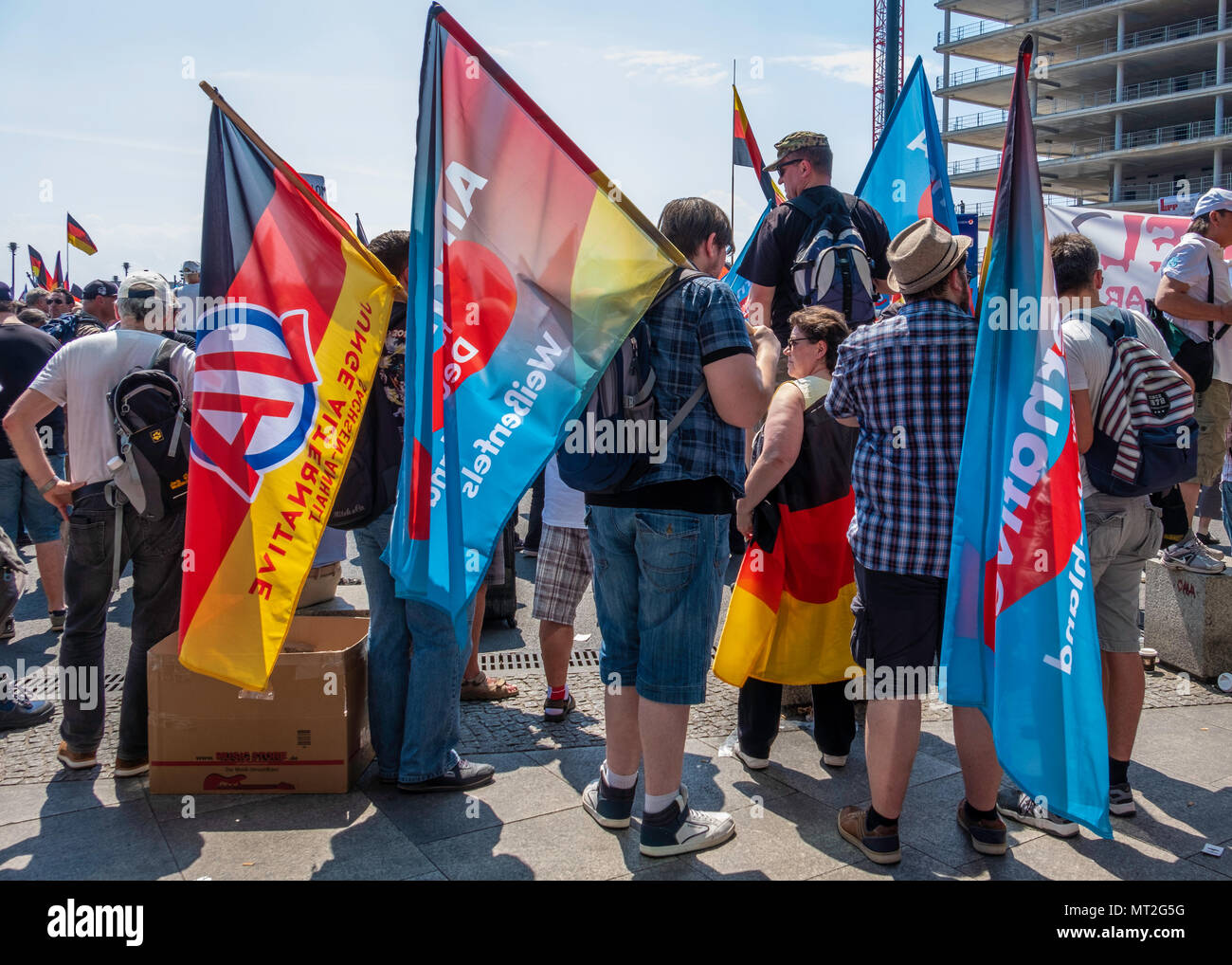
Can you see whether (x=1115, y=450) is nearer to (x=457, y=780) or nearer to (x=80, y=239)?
(x=457, y=780)

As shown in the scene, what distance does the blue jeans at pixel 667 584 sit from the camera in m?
3.10

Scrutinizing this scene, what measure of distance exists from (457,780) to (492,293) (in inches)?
72.5

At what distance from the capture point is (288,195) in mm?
3598

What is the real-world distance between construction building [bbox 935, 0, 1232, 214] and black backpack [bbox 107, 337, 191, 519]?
6576 centimetres

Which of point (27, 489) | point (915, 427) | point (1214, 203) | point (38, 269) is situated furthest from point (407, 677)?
point (38, 269)

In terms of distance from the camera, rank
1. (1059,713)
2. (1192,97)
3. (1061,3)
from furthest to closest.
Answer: (1061,3) < (1192,97) < (1059,713)

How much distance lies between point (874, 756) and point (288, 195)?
279 cm

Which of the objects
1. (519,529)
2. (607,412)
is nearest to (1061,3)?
(519,529)

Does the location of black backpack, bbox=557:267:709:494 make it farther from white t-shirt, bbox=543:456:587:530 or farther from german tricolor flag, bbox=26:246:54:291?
german tricolor flag, bbox=26:246:54:291

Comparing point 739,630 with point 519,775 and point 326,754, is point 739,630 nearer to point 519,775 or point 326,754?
point 519,775

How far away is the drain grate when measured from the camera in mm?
5293

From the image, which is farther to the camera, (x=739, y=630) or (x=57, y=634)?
(x=57, y=634)

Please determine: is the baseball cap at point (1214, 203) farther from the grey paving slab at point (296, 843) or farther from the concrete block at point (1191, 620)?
the grey paving slab at point (296, 843)

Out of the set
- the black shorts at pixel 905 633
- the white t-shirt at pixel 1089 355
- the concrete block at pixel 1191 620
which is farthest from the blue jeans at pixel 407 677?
the concrete block at pixel 1191 620
